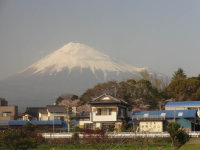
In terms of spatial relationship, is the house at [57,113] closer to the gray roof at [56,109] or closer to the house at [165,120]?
the gray roof at [56,109]

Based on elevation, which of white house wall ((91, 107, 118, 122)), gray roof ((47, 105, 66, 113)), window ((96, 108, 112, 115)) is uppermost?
gray roof ((47, 105, 66, 113))

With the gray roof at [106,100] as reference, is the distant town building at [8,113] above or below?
below

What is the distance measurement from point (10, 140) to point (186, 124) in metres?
25.1

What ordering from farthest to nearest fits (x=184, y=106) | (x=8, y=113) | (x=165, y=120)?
1. (x=8, y=113)
2. (x=184, y=106)
3. (x=165, y=120)

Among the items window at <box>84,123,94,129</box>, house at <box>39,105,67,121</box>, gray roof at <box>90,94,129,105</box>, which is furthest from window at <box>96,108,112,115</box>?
house at <box>39,105,67,121</box>

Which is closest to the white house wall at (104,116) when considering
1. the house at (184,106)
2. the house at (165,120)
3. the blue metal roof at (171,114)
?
the blue metal roof at (171,114)

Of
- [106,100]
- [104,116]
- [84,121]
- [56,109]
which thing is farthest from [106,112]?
[56,109]

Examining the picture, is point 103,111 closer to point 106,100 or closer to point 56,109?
point 106,100

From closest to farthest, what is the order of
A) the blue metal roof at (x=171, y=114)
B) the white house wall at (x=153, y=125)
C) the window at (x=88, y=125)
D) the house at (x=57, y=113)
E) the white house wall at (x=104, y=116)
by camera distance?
the white house wall at (x=153, y=125) → the blue metal roof at (x=171, y=114) → the white house wall at (x=104, y=116) → the window at (x=88, y=125) → the house at (x=57, y=113)

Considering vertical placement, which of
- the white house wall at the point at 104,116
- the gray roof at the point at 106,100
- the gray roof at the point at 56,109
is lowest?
the white house wall at the point at 104,116

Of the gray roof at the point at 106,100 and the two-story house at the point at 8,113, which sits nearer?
the gray roof at the point at 106,100

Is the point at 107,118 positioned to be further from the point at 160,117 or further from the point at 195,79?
the point at 195,79

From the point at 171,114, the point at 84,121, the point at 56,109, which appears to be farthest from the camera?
the point at 56,109

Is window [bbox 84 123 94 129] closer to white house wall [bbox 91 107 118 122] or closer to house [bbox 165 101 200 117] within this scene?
white house wall [bbox 91 107 118 122]
